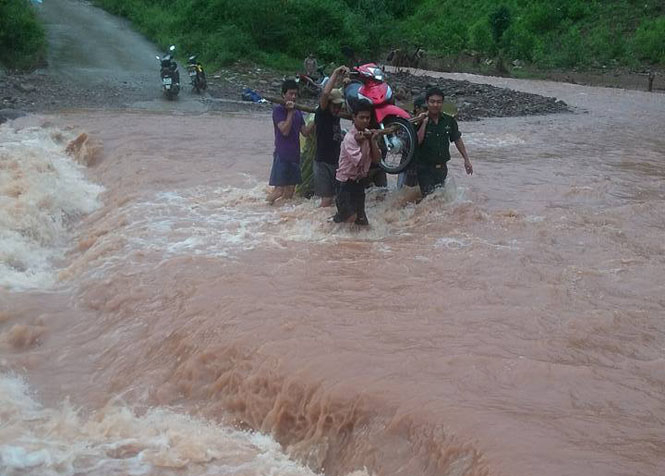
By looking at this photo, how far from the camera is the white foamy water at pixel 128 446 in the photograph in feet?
13.8

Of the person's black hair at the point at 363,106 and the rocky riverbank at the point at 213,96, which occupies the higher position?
the person's black hair at the point at 363,106

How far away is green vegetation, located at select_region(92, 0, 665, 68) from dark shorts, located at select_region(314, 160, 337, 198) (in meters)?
18.4

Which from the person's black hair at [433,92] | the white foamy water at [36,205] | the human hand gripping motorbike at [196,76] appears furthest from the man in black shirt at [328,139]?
the human hand gripping motorbike at [196,76]

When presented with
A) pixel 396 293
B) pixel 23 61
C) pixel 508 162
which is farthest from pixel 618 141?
pixel 23 61

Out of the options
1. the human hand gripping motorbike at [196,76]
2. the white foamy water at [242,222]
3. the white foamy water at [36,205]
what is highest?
the human hand gripping motorbike at [196,76]

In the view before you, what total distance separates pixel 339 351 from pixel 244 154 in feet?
25.7

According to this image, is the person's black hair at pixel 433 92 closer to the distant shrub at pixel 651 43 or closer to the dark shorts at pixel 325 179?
the dark shorts at pixel 325 179

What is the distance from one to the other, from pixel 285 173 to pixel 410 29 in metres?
39.8

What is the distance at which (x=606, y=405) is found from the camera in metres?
4.30

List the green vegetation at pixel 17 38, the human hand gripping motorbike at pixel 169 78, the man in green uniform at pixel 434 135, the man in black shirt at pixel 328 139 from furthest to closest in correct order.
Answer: the green vegetation at pixel 17 38
the human hand gripping motorbike at pixel 169 78
the man in green uniform at pixel 434 135
the man in black shirt at pixel 328 139

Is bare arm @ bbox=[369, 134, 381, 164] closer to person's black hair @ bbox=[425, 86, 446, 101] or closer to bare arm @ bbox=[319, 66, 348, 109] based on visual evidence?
bare arm @ bbox=[319, 66, 348, 109]

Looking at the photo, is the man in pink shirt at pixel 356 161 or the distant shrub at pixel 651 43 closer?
the man in pink shirt at pixel 356 161

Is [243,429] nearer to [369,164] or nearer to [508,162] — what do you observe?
[369,164]

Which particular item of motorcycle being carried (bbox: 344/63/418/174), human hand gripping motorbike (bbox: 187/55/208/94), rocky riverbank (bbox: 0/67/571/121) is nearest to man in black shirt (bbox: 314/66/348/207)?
motorcycle being carried (bbox: 344/63/418/174)
